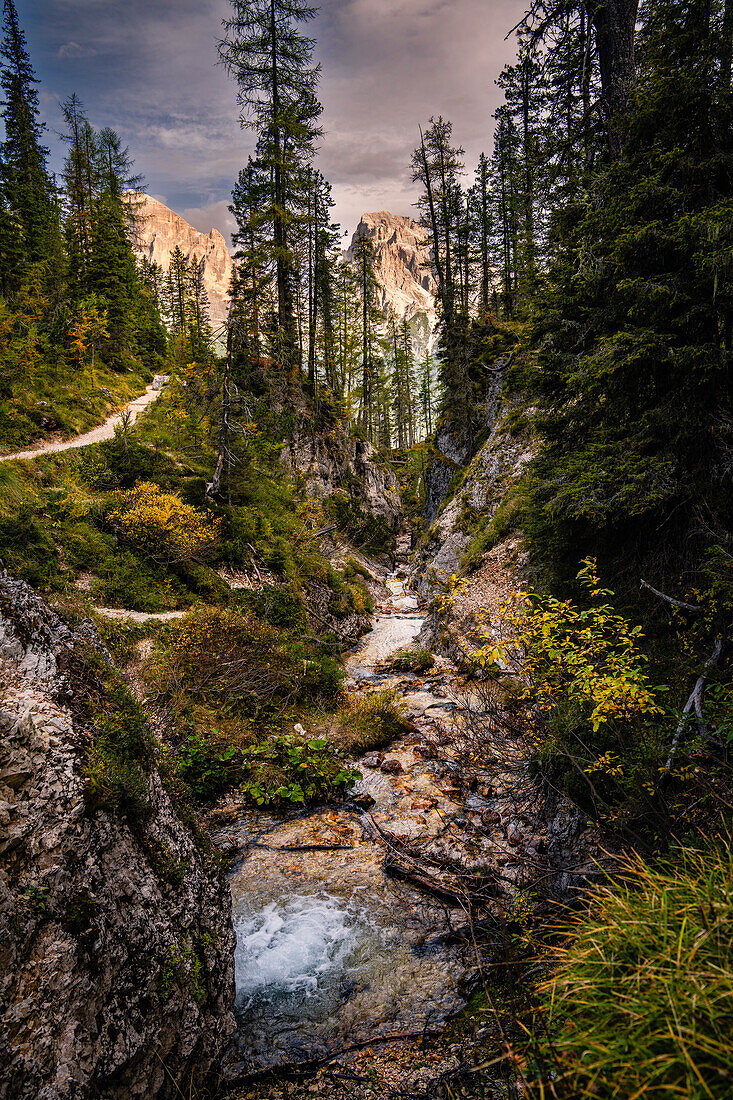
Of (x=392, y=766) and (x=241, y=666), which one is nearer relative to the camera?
(x=392, y=766)

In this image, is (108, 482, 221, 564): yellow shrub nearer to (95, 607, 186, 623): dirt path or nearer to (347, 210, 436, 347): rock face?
(95, 607, 186, 623): dirt path

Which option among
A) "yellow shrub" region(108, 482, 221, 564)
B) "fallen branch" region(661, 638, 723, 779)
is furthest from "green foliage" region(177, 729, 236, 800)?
"fallen branch" region(661, 638, 723, 779)

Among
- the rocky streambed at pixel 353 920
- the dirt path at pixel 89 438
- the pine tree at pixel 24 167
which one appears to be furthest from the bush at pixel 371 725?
the pine tree at pixel 24 167

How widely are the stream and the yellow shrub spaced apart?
7.17 metres

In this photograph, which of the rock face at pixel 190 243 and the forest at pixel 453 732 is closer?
the forest at pixel 453 732

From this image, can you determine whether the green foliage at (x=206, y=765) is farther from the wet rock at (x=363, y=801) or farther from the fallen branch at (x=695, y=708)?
the fallen branch at (x=695, y=708)

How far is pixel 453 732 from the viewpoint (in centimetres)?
866

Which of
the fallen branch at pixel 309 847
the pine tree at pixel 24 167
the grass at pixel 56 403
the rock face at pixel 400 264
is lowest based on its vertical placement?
the fallen branch at pixel 309 847

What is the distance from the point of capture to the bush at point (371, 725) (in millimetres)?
8969

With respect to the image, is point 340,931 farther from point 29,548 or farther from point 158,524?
point 158,524

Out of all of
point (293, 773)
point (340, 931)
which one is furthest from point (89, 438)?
point (340, 931)

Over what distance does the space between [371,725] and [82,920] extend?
22.6 feet

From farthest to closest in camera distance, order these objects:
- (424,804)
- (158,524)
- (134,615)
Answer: (158,524), (134,615), (424,804)

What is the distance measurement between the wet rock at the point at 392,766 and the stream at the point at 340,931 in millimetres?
20
